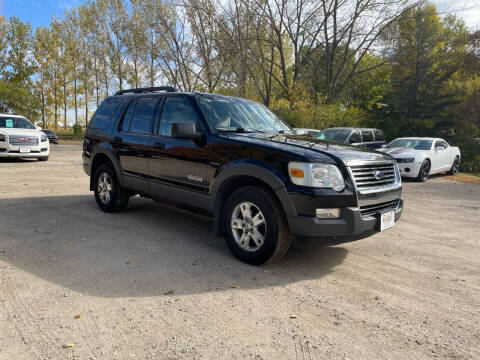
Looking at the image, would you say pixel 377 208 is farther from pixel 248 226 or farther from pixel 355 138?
pixel 355 138

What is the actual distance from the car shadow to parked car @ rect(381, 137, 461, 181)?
871 centimetres

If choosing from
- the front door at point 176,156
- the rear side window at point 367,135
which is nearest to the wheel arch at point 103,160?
the front door at point 176,156

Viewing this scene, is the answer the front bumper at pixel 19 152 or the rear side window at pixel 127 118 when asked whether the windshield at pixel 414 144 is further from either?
the front bumper at pixel 19 152

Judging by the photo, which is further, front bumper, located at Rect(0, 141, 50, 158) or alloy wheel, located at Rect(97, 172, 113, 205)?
front bumper, located at Rect(0, 141, 50, 158)

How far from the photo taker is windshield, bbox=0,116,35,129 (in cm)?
1405

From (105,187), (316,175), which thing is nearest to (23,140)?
(105,187)

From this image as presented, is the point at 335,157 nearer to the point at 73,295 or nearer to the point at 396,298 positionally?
the point at 396,298

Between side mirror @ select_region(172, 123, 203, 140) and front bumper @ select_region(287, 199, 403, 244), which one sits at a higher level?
side mirror @ select_region(172, 123, 203, 140)

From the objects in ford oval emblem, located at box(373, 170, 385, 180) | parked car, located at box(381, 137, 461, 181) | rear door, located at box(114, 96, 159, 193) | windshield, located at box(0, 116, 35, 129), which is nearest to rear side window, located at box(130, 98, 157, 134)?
rear door, located at box(114, 96, 159, 193)

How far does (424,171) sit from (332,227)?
10.6 metres

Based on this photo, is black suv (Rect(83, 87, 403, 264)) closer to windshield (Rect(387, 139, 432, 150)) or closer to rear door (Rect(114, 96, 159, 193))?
rear door (Rect(114, 96, 159, 193))

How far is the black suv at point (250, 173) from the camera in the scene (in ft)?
12.0

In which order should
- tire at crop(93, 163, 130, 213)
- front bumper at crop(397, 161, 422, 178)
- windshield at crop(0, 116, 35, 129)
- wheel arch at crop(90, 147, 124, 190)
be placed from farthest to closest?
windshield at crop(0, 116, 35, 129), front bumper at crop(397, 161, 422, 178), tire at crop(93, 163, 130, 213), wheel arch at crop(90, 147, 124, 190)

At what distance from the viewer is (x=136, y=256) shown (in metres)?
4.27
